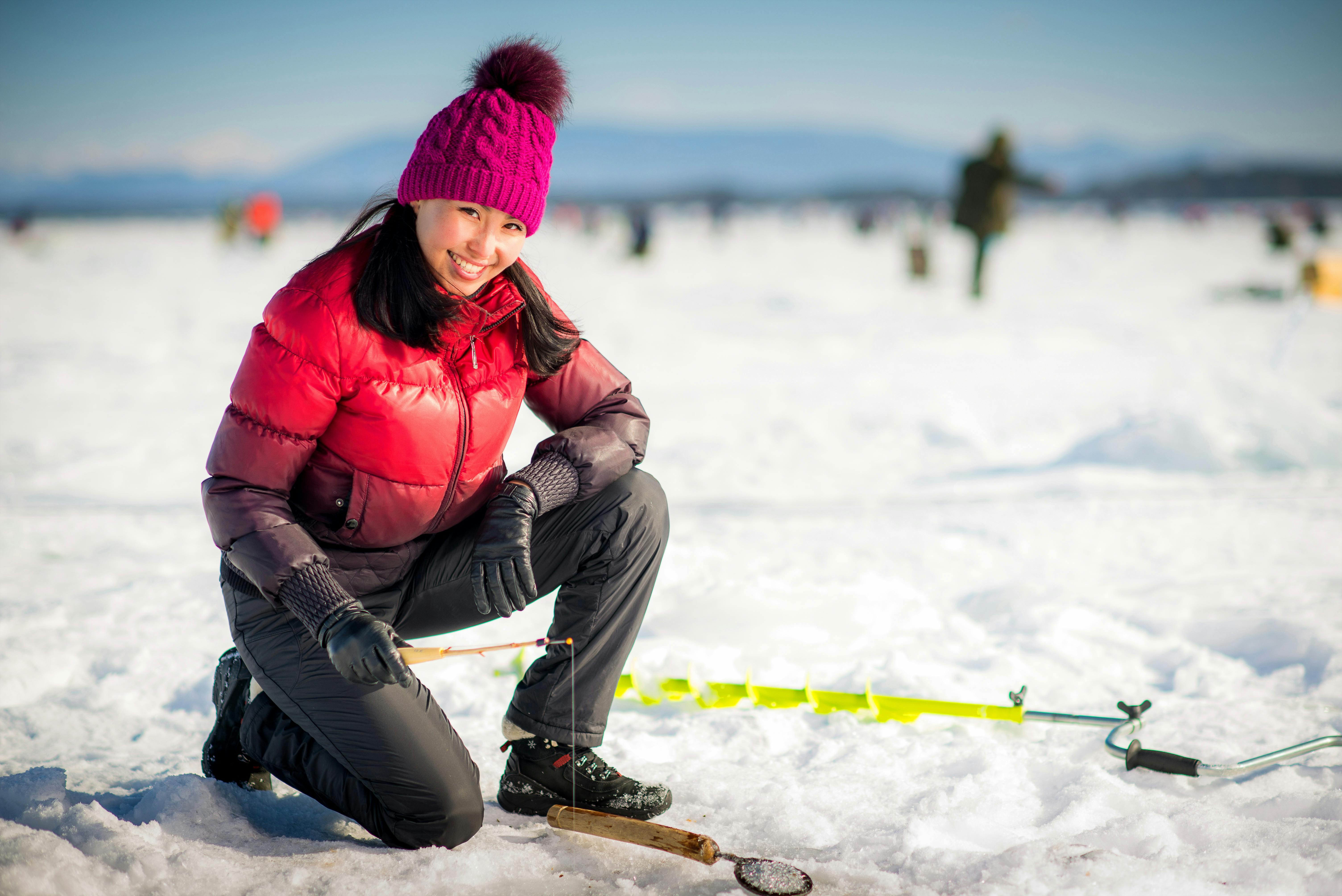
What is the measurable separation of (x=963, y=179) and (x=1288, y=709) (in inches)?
395

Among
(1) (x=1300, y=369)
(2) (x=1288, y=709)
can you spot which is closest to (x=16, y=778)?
(2) (x=1288, y=709)

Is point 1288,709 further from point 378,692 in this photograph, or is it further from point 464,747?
point 378,692

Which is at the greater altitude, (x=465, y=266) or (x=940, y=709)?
(x=465, y=266)

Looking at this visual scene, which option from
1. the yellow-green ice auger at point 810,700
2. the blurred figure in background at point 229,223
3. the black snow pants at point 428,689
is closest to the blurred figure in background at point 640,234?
→ the blurred figure in background at point 229,223

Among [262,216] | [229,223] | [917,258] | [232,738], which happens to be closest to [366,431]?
[232,738]

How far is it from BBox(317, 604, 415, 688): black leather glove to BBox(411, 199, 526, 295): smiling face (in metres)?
0.68

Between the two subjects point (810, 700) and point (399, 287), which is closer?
point (399, 287)

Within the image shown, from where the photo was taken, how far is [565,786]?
1911mm

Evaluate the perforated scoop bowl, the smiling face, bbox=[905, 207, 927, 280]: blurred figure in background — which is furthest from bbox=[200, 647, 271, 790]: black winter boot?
bbox=[905, 207, 927, 280]: blurred figure in background

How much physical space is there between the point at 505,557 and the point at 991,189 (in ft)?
35.2

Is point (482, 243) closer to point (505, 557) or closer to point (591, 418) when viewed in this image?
point (591, 418)

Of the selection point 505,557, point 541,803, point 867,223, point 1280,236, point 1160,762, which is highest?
point 867,223

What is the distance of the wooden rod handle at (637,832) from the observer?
173 cm

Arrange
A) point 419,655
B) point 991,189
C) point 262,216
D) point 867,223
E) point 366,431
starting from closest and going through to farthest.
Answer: point 419,655
point 366,431
point 991,189
point 262,216
point 867,223
